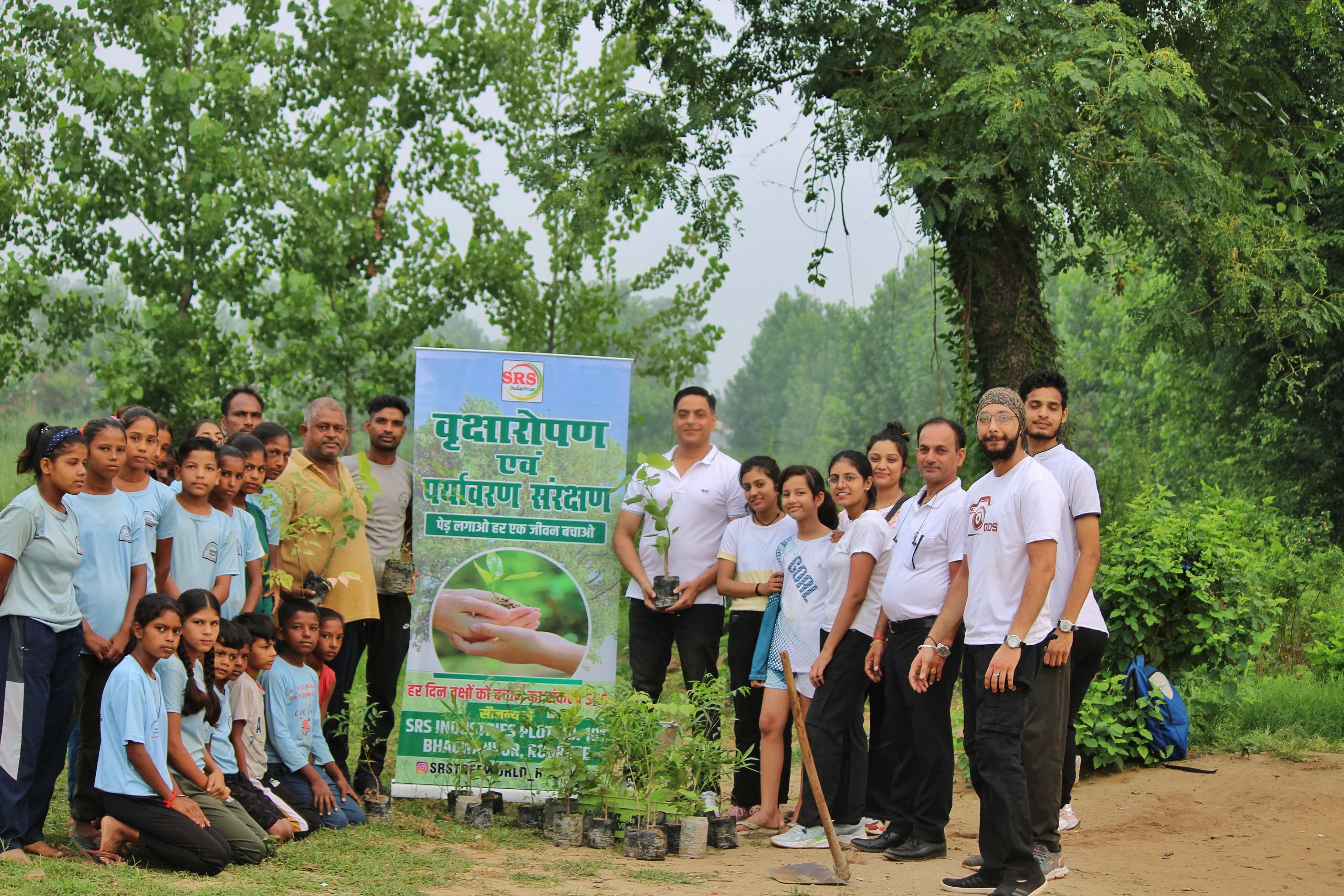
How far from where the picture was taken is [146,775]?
4.85 m

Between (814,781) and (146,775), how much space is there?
2.56 metres

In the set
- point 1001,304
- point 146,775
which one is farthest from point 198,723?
point 1001,304

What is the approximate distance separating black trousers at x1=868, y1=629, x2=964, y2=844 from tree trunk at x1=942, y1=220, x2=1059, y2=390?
15.0ft

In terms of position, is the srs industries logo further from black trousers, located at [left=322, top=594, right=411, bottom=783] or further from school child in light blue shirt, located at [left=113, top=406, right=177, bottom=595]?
school child in light blue shirt, located at [left=113, top=406, right=177, bottom=595]

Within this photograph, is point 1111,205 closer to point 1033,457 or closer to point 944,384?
point 1033,457

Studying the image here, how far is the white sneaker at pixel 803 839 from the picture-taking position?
19.2 ft

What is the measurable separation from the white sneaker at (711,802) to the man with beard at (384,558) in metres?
1.63

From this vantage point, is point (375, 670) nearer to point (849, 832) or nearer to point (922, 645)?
point (849, 832)

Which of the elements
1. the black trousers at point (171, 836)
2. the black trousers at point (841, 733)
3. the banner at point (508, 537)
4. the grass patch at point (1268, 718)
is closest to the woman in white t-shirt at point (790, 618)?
the black trousers at point (841, 733)

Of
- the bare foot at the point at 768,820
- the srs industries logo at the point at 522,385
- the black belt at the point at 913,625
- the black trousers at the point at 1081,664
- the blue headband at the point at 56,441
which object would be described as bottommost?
the bare foot at the point at 768,820

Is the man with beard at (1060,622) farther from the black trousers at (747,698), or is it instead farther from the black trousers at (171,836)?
the black trousers at (171,836)

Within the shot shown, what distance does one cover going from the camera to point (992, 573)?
15.9 feet

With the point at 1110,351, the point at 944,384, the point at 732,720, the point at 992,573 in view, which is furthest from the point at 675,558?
the point at 944,384

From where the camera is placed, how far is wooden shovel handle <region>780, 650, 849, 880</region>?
5.05 m
